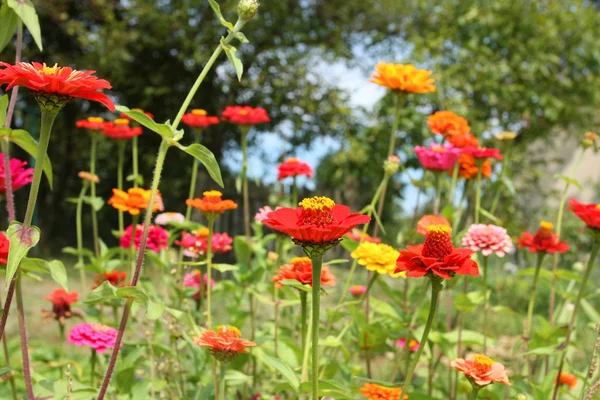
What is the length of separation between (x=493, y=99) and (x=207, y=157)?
16.7 ft

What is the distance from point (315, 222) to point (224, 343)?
27 centimetres

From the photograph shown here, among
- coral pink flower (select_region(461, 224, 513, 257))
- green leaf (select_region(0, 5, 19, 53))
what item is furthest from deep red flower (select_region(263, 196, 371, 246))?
coral pink flower (select_region(461, 224, 513, 257))

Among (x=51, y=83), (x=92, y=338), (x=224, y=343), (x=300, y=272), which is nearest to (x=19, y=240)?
(x=51, y=83)

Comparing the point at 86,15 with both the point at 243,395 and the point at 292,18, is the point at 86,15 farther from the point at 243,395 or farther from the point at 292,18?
the point at 243,395

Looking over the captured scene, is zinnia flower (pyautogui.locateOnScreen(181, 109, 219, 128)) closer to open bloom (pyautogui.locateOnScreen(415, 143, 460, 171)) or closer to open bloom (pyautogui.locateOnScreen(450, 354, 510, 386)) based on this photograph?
open bloom (pyautogui.locateOnScreen(415, 143, 460, 171))

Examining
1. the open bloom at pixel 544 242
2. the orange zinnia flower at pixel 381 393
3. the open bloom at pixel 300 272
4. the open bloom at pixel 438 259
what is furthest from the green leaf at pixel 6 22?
the open bloom at pixel 544 242

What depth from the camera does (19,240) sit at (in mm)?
705

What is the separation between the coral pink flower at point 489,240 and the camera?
121 cm

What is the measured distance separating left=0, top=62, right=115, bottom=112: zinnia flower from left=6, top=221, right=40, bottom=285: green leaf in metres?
0.13

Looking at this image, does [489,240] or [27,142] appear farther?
[489,240]

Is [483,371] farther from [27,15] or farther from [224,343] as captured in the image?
[27,15]

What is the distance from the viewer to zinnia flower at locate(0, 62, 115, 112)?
676 millimetres

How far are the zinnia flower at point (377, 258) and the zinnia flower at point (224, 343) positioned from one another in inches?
11.5

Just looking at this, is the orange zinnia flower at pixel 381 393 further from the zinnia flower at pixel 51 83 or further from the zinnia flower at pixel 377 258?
the zinnia flower at pixel 51 83
